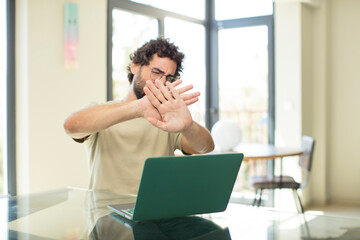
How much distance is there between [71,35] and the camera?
3.57m

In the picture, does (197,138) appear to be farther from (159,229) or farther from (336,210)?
(336,210)

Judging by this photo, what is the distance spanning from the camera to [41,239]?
1175mm

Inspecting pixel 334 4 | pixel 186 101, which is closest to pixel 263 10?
pixel 334 4

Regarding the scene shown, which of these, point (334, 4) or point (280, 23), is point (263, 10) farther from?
point (334, 4)

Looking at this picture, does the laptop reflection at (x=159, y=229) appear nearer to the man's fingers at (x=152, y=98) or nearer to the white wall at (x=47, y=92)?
the man's fingers at (x=152, y=98)

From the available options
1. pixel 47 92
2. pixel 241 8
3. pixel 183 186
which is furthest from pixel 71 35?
pixel 183 186

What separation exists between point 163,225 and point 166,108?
52cm

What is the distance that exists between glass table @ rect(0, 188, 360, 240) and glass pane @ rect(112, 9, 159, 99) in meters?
2.84

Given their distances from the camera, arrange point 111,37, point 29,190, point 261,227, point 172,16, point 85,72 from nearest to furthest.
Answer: point 261,227 < point 29,190 < point 85,72 < point 111,37 < point 172,16

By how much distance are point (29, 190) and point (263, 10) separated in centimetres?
329

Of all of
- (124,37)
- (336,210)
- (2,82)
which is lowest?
(336,210)

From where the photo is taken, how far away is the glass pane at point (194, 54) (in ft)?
17.0

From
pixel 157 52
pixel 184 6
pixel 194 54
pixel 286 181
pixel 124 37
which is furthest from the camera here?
pixel 194 54

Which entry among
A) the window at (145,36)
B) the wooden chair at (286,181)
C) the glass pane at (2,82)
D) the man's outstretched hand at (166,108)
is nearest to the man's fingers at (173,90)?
the man's outstretched hand at (166,108)
